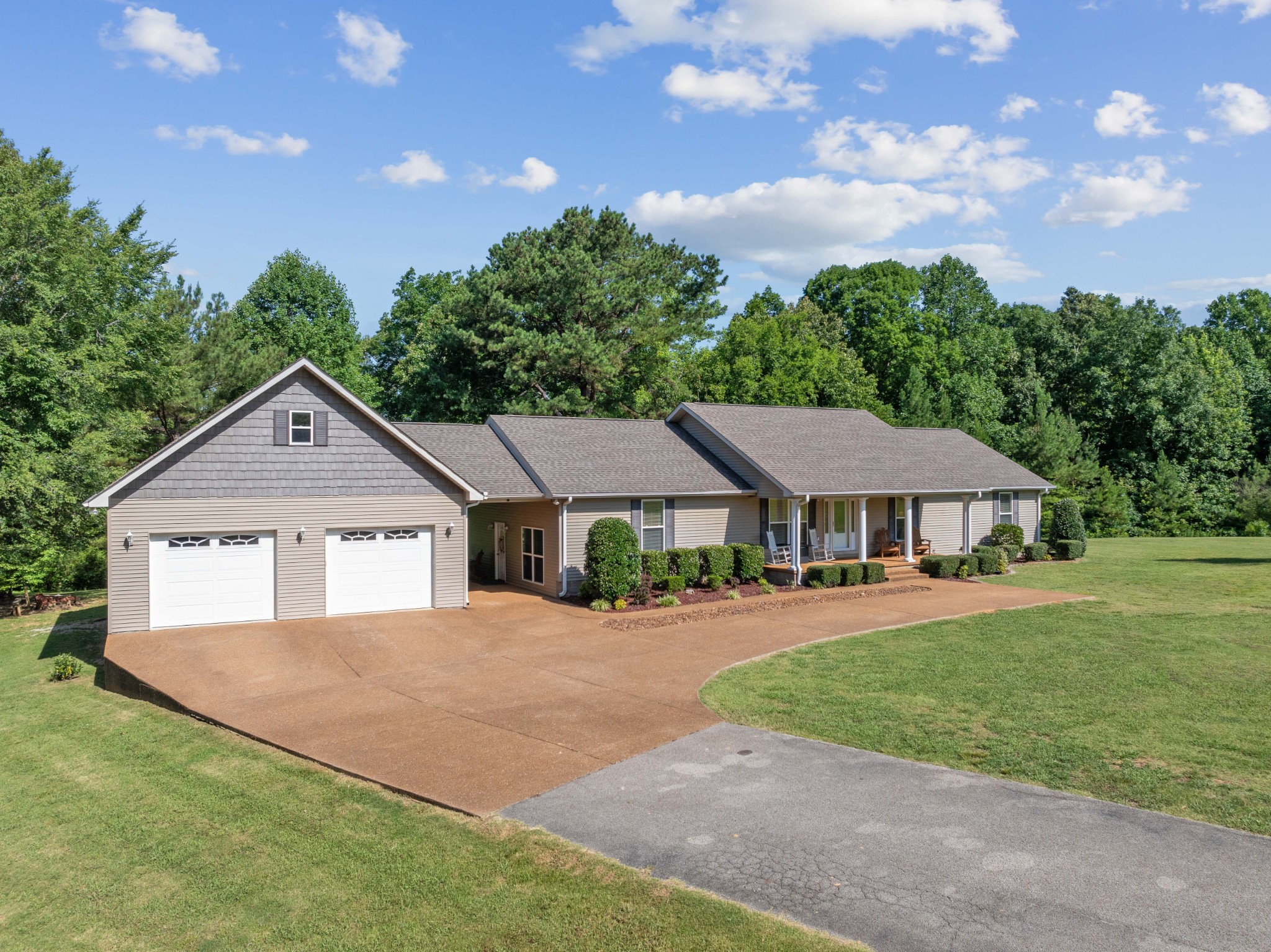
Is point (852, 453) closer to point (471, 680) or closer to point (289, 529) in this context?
point (289, 529)

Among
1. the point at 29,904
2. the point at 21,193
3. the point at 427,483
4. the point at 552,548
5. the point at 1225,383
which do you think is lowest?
the point at 29,904

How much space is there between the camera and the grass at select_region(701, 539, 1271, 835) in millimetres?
8812

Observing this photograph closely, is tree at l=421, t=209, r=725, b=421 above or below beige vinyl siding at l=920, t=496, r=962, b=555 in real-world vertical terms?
above

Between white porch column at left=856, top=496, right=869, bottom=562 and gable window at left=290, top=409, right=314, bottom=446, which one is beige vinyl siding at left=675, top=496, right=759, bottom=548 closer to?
white porch column at left=856, top=496, right=869, bottom=562

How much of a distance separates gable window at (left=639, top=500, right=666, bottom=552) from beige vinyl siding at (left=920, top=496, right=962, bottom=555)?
10.4 metres

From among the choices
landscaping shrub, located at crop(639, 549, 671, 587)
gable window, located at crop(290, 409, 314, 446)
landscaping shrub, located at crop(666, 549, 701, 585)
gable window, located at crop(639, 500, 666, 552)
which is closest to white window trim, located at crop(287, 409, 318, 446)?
gable window, located at crop(290, 409, 314, 446)

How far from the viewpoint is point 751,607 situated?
20.5 meters

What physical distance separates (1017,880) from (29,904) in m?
7.96

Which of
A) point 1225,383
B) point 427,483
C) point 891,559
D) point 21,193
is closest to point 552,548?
point 427,483

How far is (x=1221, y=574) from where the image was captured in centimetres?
2556

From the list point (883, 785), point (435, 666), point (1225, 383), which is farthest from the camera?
point (1225, 383)

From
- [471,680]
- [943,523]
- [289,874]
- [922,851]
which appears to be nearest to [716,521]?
[943,523]

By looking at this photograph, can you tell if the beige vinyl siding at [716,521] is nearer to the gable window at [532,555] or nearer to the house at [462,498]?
the house at [462,498]

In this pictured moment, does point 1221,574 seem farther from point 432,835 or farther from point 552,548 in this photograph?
point 432,835
